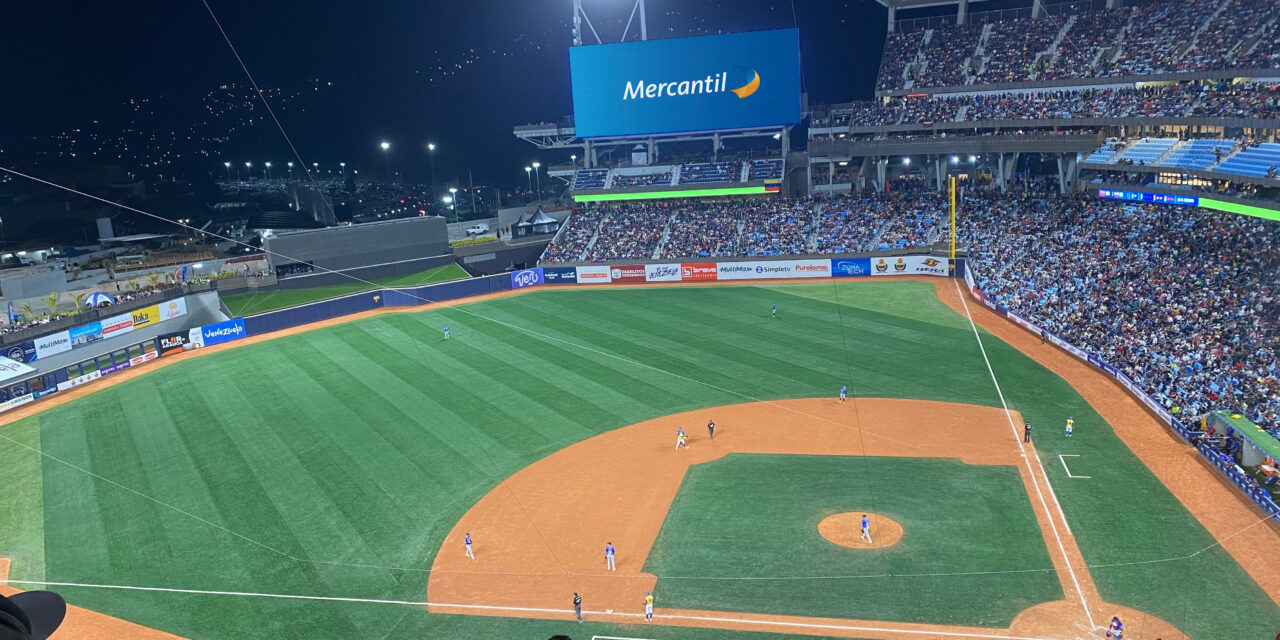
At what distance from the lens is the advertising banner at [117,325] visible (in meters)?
42.6

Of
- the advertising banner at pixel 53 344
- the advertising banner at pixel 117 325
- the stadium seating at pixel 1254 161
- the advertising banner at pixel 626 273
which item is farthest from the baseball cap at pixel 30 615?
the advertising banner at pixel 626 273

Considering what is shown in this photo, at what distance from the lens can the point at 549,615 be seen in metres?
19.3

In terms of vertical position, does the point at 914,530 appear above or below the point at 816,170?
below

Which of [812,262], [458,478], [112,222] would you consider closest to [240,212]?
[112,222]

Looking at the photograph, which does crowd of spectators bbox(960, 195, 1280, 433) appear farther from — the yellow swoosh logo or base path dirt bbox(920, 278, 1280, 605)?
the yellow swoosh logo

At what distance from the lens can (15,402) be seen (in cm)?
3759

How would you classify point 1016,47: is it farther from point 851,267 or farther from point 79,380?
point 79,380

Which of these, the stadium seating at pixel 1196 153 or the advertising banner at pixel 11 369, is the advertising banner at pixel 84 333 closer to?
the advertising banner at pixel 11 369

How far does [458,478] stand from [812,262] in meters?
35.3

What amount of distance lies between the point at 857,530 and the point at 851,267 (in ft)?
116

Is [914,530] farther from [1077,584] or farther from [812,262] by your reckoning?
[812,262]

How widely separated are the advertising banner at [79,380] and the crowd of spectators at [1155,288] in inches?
1905

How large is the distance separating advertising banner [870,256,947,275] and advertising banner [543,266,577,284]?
72.3ft

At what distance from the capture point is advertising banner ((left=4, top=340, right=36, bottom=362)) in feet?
125
